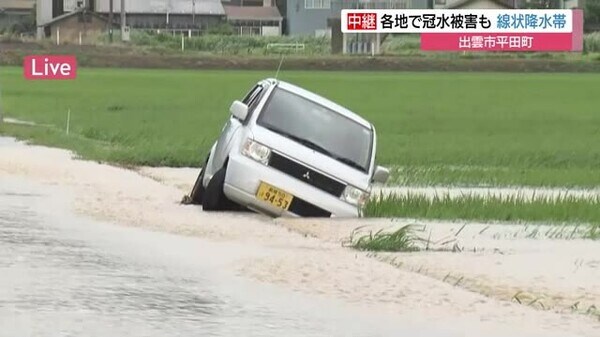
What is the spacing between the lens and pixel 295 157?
1467cm

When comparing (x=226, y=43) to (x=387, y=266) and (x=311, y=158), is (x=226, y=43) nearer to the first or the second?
(x=311, y=158)

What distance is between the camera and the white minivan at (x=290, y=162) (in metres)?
14.6

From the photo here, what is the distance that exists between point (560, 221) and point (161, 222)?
4956mm

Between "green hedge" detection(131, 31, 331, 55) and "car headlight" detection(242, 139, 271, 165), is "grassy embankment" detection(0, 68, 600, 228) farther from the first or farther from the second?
"green hedge" detection(131, 31, 331, 55)

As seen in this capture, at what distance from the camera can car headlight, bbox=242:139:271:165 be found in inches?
578

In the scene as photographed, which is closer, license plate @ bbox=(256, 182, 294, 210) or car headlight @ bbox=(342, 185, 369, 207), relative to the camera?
license plate @ bbox=(256, 182, 294, 210)

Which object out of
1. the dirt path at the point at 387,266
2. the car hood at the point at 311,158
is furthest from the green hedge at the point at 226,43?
the car hood at the point at 311,158

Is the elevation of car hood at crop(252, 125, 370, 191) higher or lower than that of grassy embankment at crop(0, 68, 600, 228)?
higher

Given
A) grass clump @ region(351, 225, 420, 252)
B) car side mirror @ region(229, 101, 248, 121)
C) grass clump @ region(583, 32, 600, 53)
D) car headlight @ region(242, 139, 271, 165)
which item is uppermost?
car side mirror @ region(229, 101, 248, 121)

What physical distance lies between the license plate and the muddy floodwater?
5.45ft

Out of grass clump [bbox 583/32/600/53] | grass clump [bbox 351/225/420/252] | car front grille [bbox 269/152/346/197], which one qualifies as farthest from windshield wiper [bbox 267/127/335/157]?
grass clump [bbox 583/32/600/53]

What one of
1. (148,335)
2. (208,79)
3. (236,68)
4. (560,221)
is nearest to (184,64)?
(236,68)

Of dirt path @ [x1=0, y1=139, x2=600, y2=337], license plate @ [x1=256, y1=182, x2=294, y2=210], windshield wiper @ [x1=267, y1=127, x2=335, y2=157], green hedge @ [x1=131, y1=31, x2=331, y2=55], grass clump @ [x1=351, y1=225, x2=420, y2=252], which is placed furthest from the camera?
green hedge @ [x1=131, y1=31, x2=331, y2=55]

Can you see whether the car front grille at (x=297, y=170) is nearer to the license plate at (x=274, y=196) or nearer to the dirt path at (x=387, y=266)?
the license plate at (x=274, y=196)
